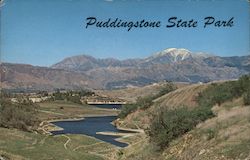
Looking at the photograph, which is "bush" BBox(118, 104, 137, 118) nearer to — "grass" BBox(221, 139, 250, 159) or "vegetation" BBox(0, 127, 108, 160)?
"vegetation" BBox(0, 127, 108, 160)

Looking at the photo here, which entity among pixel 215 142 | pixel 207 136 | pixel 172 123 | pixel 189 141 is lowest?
pixel 189 141

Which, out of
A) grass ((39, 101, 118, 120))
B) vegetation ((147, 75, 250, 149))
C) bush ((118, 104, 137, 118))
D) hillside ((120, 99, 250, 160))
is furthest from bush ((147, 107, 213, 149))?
grass ((39, 101, 118, 120))

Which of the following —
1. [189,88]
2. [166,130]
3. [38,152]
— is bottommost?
[38,152]

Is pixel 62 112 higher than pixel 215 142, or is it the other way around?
pixel 62 112

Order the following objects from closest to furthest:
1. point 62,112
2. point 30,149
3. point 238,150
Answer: point 238,150 < point 30,149 < point 62,112

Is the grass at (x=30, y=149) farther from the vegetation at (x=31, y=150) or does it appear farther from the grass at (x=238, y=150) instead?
the grass at (x=238, y=150)

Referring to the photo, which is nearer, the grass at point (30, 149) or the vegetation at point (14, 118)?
the grass at point (30, 149)

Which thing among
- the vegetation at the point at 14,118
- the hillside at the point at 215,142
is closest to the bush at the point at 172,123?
the hillside at the point at 215,142

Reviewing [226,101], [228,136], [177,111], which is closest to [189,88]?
[226,101]

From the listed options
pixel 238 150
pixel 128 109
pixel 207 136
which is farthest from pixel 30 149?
pixel 128 109

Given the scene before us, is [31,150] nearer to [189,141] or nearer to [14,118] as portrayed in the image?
[189,141]

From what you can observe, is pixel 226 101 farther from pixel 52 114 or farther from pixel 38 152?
pixel 52 114
